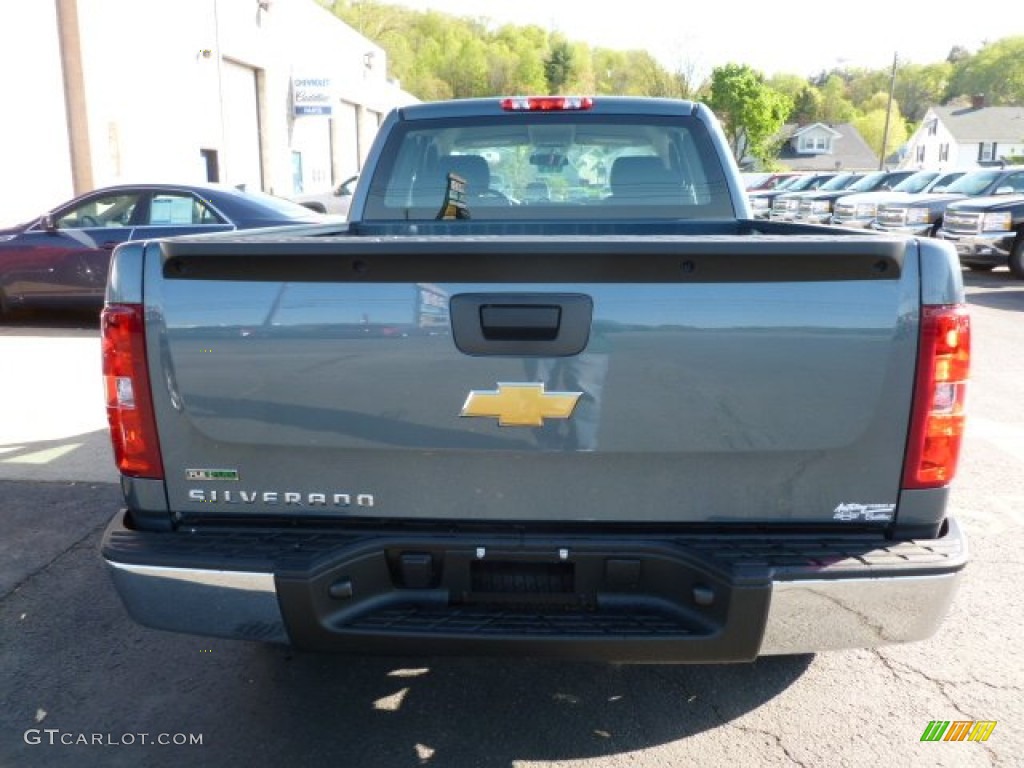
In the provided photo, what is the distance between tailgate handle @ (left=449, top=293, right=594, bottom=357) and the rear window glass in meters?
2.10

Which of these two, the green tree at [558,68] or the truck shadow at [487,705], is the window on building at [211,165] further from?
the green tree at [558,68]

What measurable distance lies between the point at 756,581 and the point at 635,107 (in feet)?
9.28

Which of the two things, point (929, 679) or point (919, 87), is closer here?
point (929, 679)

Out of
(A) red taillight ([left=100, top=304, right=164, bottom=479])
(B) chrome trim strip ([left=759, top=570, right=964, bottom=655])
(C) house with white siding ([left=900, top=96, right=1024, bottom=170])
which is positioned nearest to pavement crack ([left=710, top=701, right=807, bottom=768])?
(B) chrome trim strip ([left=759, top=570, right=964, bottom=655])

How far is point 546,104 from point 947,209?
13772 millimetres

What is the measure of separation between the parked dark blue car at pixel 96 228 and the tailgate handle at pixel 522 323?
8.24m

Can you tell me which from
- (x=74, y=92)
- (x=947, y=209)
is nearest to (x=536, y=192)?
(x=947, y=209)

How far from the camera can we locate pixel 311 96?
2830cm

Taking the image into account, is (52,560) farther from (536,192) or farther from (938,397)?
(938,397)

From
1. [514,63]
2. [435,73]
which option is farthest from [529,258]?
[514,63]

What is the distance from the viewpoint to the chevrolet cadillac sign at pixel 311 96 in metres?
28.2

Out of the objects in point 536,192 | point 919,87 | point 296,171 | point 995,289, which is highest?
point 919,87

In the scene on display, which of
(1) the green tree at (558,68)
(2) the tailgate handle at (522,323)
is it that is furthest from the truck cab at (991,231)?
(1) the green tree at (558,68)

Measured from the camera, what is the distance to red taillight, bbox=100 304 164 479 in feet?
7.50
